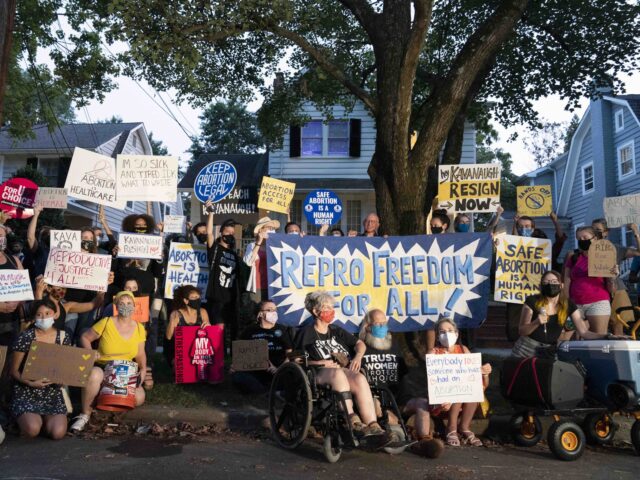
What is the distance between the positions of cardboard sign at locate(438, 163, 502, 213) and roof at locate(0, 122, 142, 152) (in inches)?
757

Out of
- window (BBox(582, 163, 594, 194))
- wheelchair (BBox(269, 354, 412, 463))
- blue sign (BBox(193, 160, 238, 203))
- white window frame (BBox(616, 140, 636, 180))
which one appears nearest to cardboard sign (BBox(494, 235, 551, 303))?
wheelchair (BBox(269, 354, 412, 463))

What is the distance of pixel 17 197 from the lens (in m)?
8.88

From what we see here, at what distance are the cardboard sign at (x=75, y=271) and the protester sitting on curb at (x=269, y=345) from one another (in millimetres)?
1855

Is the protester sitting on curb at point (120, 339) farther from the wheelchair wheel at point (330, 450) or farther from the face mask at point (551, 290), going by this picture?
the face mask at point (551, 290)

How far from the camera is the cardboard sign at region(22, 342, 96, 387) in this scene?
5.97m

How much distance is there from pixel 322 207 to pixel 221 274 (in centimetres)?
697

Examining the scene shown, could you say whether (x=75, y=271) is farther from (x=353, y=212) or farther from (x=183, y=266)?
(x=353, y=212)

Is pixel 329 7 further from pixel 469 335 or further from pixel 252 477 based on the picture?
pixel 252 477

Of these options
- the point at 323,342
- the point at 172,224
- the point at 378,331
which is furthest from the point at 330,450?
the point at 172,224

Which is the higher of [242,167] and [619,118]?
[619,118]

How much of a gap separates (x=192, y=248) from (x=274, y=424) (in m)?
3.86

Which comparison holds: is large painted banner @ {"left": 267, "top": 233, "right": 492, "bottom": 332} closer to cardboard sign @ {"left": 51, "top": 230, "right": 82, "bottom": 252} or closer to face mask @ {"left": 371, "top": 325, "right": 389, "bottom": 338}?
face mask @ {"left": 371, "top": 325, "right": 389, "bottom": 338}

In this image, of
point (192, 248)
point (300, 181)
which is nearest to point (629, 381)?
point (192, 248)

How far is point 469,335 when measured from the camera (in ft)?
26.5
